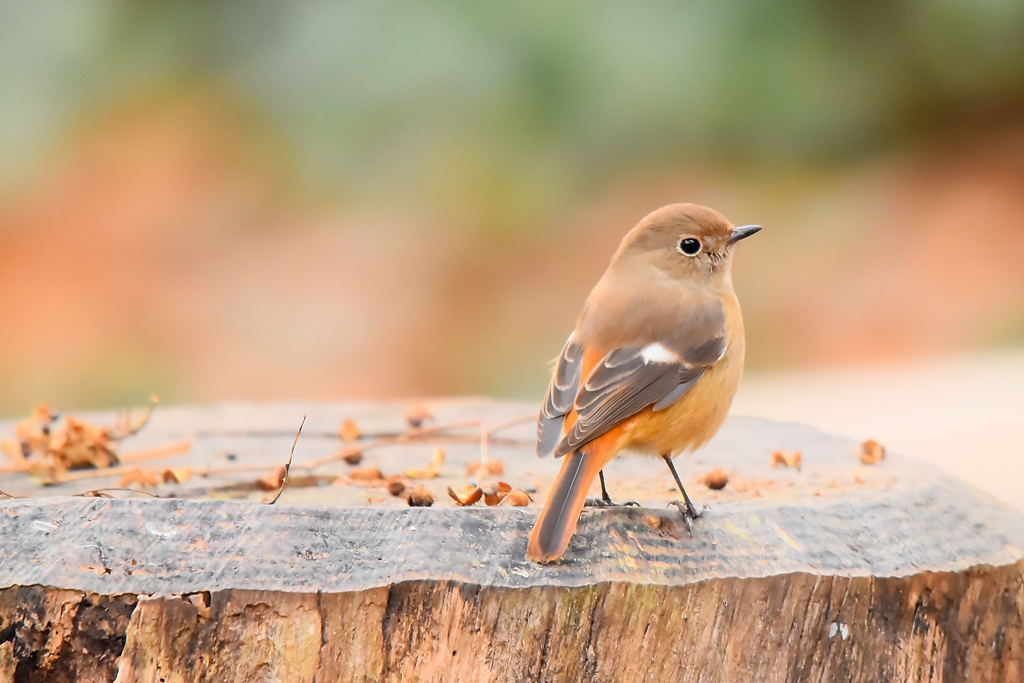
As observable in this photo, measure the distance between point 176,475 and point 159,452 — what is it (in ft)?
1.25

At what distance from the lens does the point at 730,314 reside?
3.11 m

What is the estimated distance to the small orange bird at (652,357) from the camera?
8.78ft

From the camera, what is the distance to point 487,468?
3.32 m

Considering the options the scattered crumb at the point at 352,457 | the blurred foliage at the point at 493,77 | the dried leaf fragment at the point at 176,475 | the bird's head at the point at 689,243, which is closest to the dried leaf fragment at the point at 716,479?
the bird's head at the point at 689,243

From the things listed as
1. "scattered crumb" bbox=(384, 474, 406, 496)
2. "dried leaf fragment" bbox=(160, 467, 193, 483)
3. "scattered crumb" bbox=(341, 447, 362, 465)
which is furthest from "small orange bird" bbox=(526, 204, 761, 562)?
"dried leaf fragment" bbox=(160, 467, 193, 483)

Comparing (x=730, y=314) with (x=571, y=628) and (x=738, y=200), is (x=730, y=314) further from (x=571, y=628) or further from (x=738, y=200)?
(x=738, y=200)

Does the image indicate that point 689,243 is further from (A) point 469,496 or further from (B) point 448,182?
(B) point 448,182

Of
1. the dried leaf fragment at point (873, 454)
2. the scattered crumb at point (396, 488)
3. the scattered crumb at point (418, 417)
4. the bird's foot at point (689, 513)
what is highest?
the dried leaf fragment at point (873, 454)

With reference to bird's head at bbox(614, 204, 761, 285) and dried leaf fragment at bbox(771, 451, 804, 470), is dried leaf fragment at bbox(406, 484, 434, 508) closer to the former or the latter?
bird's head at bbox(614, 204, 761, 285)

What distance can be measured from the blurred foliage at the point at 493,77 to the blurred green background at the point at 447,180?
22 mm

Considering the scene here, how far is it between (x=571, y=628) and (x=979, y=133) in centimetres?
921

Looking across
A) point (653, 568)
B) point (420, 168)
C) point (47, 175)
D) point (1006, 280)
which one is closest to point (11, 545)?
point (653, 568)

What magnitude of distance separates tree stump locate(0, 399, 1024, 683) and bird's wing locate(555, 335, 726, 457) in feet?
0.80

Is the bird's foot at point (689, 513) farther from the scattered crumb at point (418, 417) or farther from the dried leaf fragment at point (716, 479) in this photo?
the scattered crumb at point (418, 417)
